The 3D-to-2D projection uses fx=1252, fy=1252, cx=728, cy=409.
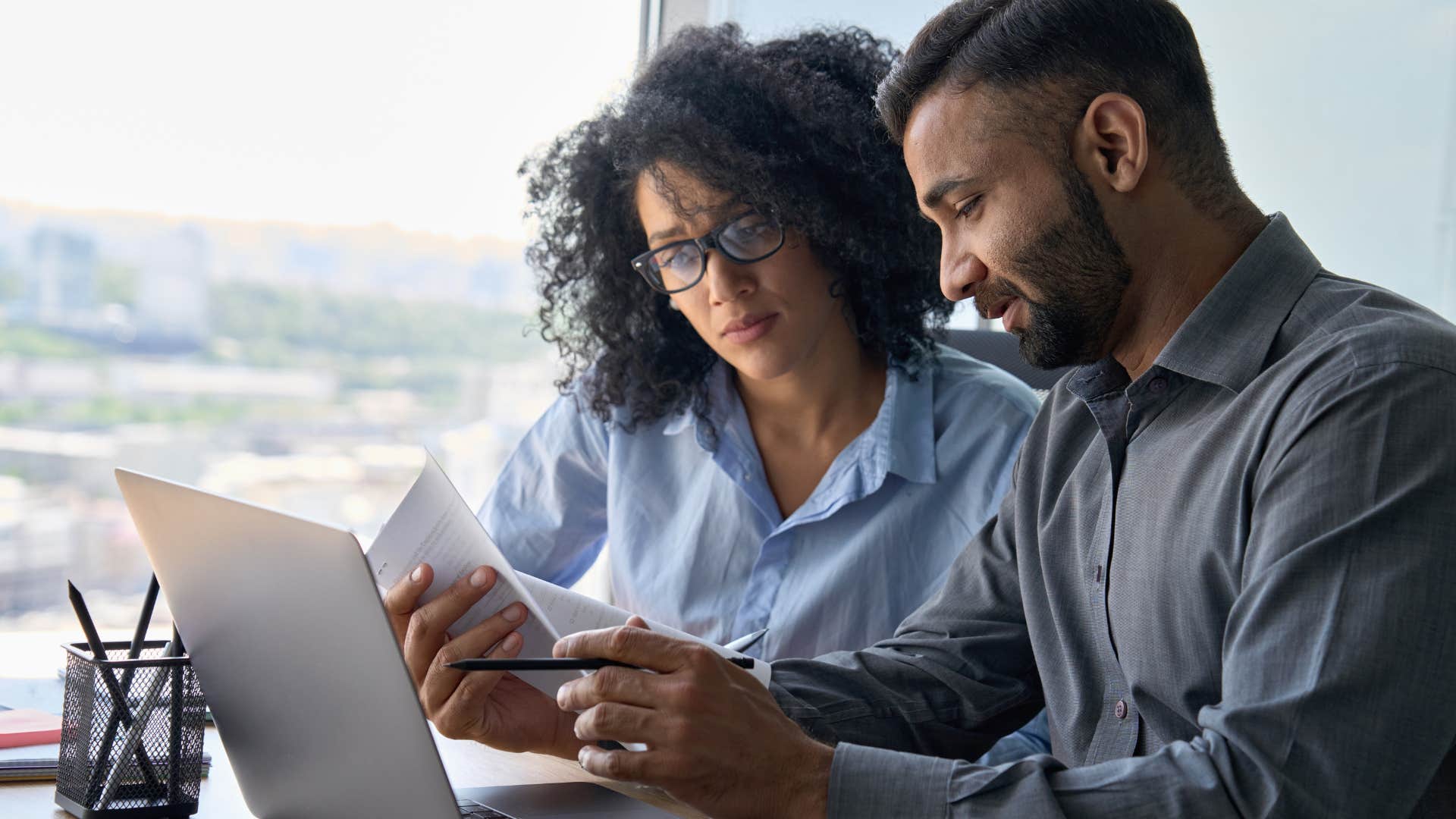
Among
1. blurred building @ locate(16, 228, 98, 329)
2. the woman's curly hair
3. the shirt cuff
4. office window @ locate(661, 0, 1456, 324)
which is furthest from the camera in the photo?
office window @ locate(661, 0, 1456, 324)

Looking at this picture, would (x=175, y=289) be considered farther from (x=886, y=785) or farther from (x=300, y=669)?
(x=886, y=785)

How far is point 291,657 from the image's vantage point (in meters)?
0.85

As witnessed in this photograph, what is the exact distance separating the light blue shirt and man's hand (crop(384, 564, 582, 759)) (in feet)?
1.38

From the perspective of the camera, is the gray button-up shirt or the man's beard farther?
the man's beard

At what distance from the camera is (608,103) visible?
1.90 m

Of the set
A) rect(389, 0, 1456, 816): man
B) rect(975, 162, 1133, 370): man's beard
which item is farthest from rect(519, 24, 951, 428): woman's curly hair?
rect(975, 162, 1133, 370): man's beard

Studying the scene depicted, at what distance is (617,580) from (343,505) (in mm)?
777

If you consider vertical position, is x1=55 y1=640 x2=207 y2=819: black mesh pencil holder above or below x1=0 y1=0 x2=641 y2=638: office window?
below

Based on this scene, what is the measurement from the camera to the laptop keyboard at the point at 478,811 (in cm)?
95

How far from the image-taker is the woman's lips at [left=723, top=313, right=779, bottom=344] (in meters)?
1.65

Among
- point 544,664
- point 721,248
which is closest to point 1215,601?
point 544,664

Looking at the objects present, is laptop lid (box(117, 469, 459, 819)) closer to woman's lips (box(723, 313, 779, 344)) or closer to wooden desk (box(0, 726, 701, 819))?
wooden desk (box(0, 726, 701, 819))

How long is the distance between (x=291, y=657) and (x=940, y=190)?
0.69 meters

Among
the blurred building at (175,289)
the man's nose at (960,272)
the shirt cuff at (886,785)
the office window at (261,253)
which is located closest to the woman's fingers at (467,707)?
the shirt cuff at (886,785)
